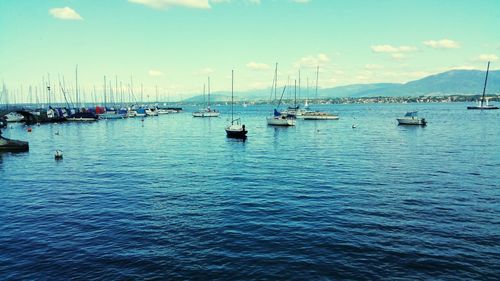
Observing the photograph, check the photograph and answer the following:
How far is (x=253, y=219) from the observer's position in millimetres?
25922

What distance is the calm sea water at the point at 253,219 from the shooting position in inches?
736

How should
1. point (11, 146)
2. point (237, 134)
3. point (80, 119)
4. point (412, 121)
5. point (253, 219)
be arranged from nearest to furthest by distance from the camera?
point (253, 219)
point (11, 146)
point (237, 134)
point (412, 121)
point (80, 119)

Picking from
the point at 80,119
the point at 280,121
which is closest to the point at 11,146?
the point at 280,121

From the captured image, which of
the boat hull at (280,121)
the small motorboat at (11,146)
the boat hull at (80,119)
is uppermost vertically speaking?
the boat hull at (280,121)

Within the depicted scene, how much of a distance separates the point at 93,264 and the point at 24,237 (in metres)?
7.10

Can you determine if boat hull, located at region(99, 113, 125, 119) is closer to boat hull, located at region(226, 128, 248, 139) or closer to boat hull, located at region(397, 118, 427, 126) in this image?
boat hull, located at region(226, 128, 248, 139)

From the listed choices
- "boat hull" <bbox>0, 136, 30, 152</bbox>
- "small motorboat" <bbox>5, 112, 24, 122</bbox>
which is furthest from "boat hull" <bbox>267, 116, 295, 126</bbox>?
"small motorboat" <bbox>5, 112, 24, 122</bbox>

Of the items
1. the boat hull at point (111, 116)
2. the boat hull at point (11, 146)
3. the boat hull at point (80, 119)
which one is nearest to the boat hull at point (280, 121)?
the boat hull at point (11, 146)

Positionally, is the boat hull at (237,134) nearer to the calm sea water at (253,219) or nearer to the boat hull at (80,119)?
the calm sea water at (253,219)

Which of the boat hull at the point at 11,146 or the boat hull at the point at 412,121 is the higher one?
the boat hull at the point at 412,121

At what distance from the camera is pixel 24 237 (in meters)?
23.2

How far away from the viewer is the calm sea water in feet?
61.4

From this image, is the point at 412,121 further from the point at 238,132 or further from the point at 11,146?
the point at 11,146

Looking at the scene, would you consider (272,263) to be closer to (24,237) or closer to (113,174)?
(24,237)
